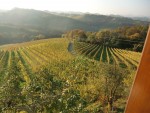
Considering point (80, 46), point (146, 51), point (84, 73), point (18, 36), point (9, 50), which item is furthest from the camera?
point (18, 36)

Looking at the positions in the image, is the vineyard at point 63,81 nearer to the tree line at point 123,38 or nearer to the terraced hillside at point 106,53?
the terraced hillside at point 106,53

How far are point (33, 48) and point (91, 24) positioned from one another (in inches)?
1536

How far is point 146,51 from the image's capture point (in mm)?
360

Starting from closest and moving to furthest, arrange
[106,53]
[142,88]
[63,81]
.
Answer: [142,88] → [63,81] → [106,53]

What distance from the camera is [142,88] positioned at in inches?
14.8

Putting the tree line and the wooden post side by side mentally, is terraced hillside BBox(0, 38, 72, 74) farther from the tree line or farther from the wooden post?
the wooden post

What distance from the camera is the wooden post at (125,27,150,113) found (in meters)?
0.36

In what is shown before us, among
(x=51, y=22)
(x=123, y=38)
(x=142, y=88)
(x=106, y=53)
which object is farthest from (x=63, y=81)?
(x=51, y=22)

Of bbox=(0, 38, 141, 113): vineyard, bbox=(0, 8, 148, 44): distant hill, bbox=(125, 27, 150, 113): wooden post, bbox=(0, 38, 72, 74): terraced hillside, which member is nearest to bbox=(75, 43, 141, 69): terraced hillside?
bbox=(0, 38, 141, 113): vineyard

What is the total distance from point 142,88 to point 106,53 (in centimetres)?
3587

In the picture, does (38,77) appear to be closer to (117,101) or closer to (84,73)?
(117,101)

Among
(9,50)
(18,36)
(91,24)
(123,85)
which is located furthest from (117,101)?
(91,24)

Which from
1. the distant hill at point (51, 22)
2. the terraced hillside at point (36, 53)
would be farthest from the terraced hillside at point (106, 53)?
the distant hill at point (51, 22)

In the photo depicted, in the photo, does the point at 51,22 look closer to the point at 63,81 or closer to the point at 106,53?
the point at 106,53
